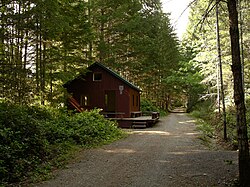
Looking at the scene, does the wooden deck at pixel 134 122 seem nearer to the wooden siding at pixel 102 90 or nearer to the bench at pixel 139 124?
the bench at pixel 139 124

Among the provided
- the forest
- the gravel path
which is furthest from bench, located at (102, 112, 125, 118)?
the gravel path

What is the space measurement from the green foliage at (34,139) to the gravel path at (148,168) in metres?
0.91

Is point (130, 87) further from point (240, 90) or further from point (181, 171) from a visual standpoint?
point (240, 90)

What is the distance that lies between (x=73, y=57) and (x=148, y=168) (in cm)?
1255

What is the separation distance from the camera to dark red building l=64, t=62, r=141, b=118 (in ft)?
76.0

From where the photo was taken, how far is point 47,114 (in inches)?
538

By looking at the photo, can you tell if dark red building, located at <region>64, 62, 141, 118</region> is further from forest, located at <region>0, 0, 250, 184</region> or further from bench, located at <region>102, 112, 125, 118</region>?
forest, located at <region>0, 0, 250, 184</region>

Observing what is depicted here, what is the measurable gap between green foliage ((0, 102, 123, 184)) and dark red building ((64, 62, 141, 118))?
848cm

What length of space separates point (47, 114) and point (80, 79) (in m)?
10.4

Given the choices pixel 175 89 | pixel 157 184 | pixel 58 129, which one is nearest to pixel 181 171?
pixel 157 184

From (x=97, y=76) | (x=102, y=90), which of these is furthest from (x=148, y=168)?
(x=97, y=76)

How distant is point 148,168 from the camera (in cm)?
839

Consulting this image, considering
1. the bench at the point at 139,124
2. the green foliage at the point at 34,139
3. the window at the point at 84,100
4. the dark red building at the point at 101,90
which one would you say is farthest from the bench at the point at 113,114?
the green foliage at the point at 34,139

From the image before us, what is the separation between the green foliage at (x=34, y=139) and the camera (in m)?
7.82
